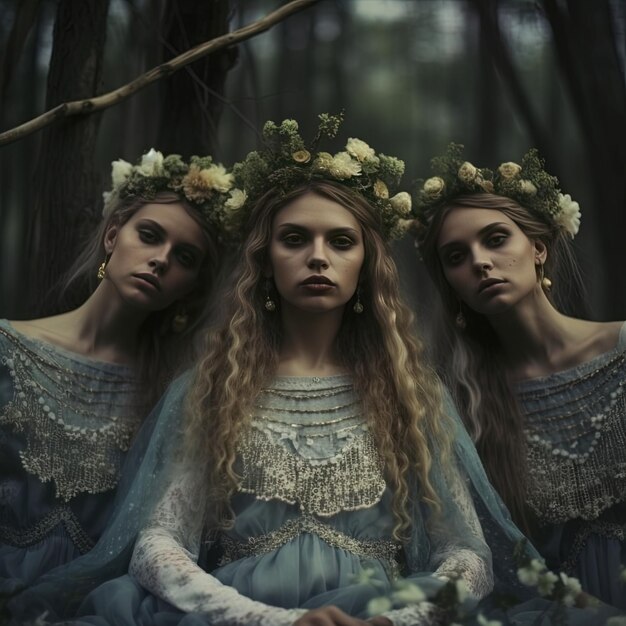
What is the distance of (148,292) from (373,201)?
80 centimetres

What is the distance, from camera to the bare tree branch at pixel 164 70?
357 centimetres

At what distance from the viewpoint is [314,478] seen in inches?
120

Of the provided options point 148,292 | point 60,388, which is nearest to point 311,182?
point 148,292

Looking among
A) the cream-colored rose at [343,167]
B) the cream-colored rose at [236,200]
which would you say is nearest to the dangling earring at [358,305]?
the cream-colored rose at [343,167]

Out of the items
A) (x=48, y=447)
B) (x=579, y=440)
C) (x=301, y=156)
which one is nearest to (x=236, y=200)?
(x=301, y=156)

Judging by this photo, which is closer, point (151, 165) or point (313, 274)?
point (313, 274)

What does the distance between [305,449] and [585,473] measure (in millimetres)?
886

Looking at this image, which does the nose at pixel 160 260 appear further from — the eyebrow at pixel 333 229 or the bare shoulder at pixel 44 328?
the eyebrow at pixel 333 229

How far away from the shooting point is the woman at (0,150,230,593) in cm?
331

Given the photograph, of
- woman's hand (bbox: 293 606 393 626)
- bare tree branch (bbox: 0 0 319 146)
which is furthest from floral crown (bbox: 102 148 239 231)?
woman's hand (bbox: 293 606 393 626)

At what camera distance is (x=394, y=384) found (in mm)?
3229

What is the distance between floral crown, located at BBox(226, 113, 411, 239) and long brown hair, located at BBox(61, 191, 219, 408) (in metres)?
0.19

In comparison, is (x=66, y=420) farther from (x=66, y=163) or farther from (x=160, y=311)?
(x=66, y=163)

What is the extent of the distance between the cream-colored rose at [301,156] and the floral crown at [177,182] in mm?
301
